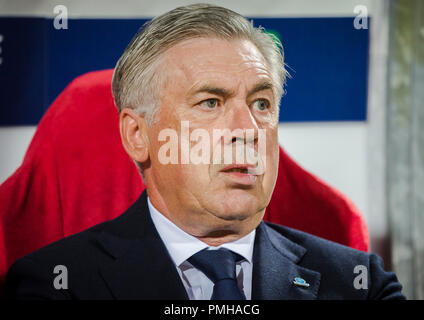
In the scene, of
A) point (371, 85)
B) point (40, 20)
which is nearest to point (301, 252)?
point (371, 85)

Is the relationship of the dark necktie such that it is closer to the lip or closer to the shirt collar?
the shirt collar

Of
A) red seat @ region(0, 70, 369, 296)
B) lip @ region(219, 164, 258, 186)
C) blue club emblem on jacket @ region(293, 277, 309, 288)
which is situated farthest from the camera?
red seat @ region(0, 70, 369, 296)

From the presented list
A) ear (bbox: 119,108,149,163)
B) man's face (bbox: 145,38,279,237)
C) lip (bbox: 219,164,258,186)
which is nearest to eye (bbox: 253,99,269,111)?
man's face (bbox: 145,38,279,237)

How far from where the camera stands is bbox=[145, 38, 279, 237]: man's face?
5.01ft

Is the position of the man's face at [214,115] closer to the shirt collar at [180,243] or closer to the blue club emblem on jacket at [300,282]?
the shirt collar at [180,243]

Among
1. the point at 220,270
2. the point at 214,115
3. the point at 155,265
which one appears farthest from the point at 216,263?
the point at 214,115

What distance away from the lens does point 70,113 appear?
1792mm

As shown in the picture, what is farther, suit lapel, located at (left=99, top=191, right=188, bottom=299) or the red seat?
the red seat

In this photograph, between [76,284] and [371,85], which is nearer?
[76,284]

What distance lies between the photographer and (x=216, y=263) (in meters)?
1.59

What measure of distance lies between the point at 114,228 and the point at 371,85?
3.31 feet

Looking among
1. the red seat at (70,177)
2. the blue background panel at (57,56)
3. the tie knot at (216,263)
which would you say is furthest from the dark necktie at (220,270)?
the blue background panel at (57,56)

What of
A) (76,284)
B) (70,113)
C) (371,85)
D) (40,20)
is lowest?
(76,284)

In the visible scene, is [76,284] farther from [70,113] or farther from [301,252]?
[301,252]
